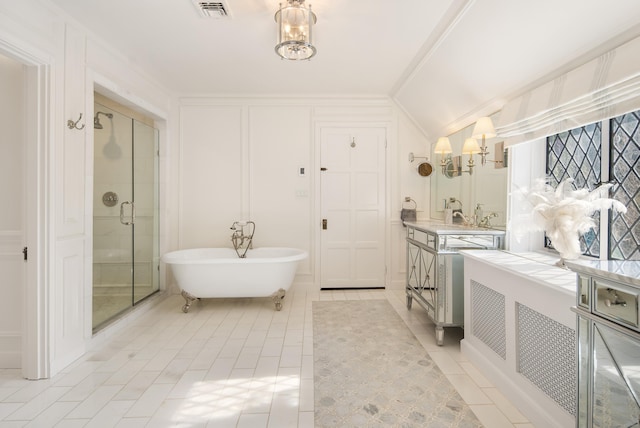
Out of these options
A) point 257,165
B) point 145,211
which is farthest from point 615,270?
point 145,211

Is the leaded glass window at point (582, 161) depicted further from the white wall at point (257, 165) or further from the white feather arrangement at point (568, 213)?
the white wall at point (257, 165)

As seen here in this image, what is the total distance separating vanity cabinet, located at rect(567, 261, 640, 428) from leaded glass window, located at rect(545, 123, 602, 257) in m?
1.09

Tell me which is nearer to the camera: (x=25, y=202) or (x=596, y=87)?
(x=596, y=87)

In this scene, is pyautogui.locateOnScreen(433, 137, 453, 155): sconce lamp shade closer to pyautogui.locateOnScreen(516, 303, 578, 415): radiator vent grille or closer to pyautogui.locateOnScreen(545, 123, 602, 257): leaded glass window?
pyautogui.locateOnScreen(545, 123, 602, 257): leaded glass window

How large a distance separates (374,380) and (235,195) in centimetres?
294

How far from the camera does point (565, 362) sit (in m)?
1.57

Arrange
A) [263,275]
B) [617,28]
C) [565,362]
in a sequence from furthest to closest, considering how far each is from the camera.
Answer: [263,275] → [617,28] → [565,362]

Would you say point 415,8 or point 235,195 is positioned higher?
point 415,8

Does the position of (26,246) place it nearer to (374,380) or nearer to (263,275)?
(263,275)

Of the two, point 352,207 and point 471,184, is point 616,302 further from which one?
point 352,207

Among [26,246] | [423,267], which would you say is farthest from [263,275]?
[26,246]

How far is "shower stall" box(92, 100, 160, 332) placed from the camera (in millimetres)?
3096

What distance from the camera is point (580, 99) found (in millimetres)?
1883

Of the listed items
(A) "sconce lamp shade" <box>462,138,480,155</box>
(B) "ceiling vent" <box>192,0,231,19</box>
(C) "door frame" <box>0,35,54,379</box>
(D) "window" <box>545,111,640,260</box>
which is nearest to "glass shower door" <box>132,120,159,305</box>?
(C) "door frame" <box>0,35,54,379</box>
